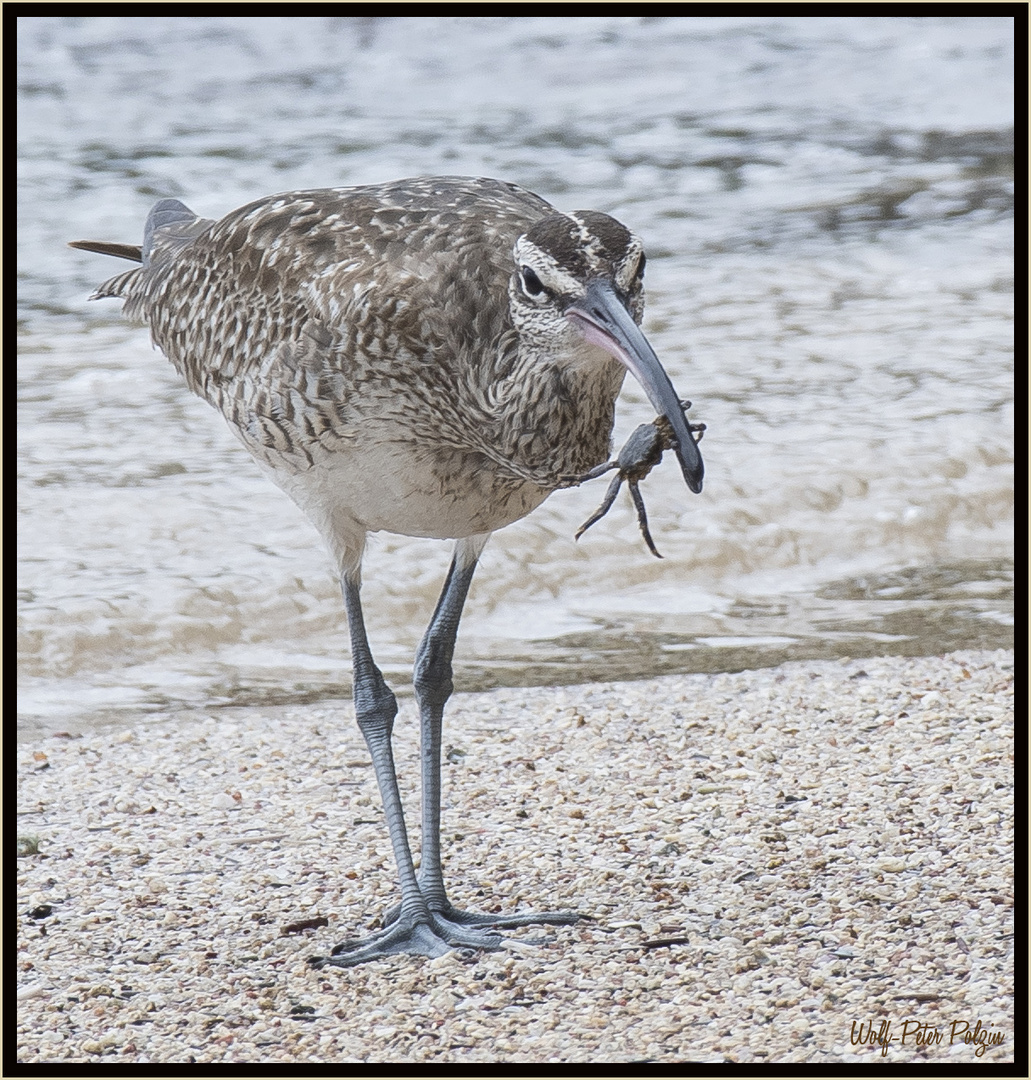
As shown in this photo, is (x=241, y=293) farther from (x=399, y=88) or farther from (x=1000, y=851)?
(x=399, y=88)

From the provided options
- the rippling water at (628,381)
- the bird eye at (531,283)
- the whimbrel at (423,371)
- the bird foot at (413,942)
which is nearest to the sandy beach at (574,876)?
the bird foot at (413,942)

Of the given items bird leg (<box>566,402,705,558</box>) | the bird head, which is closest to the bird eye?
the bird head

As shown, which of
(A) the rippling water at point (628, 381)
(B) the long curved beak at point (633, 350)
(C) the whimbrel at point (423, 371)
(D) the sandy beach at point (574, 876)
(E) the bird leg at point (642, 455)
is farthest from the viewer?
(A) the rippling water at point (628, 381)

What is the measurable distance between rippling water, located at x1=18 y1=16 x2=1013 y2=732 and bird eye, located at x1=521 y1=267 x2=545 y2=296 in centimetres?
161

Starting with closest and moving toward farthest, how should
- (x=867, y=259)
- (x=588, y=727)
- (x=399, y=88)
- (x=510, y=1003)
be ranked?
(x=510, y=1003)
(x=588, y=727)
(x=867, y=259)
(x=399, y=88)

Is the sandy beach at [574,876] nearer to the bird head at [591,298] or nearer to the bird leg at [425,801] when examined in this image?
the bird leg at [425,801]

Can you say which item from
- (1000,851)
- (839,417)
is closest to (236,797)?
(1000,851)

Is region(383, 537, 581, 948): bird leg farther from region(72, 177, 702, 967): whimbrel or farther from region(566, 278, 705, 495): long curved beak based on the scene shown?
region(566, 278, 705, 495): long curved beak

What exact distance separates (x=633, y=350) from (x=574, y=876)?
1850 millimetres

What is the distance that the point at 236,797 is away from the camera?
507cm

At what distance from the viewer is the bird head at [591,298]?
10.2ft

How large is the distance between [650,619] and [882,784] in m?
2.08

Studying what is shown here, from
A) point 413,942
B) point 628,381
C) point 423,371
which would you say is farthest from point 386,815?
point 628,381

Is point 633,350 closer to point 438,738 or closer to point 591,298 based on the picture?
point 591,298
